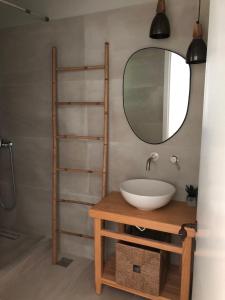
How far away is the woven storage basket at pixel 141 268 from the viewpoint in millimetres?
1818

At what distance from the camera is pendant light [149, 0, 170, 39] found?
1.77 m

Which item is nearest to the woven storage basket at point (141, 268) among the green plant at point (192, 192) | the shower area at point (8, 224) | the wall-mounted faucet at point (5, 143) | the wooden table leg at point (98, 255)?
the wooden table leg at point (98, 255)

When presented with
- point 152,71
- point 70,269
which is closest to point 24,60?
point 152,71

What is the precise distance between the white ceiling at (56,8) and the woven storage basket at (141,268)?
76.6 inches

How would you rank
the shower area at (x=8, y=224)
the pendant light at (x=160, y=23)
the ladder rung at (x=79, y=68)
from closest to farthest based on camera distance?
1. the pendant light at (x=160, y=23)
2. the ladder rung at (x=79, y=68)
3. the shower area at (x=8, y=224)

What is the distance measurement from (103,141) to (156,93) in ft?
2.05

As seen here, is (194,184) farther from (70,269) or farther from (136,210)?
(70,269)

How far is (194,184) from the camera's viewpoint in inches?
79.6

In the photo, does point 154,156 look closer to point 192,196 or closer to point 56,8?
point 192,196

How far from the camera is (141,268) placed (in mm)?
1859

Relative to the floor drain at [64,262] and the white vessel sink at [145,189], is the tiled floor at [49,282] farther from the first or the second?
the white vessel sink at [145,189]

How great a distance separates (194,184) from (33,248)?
183cm

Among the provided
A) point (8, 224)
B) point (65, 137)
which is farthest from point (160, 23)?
point (8, 224)

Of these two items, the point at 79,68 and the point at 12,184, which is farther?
the point at 12,184
